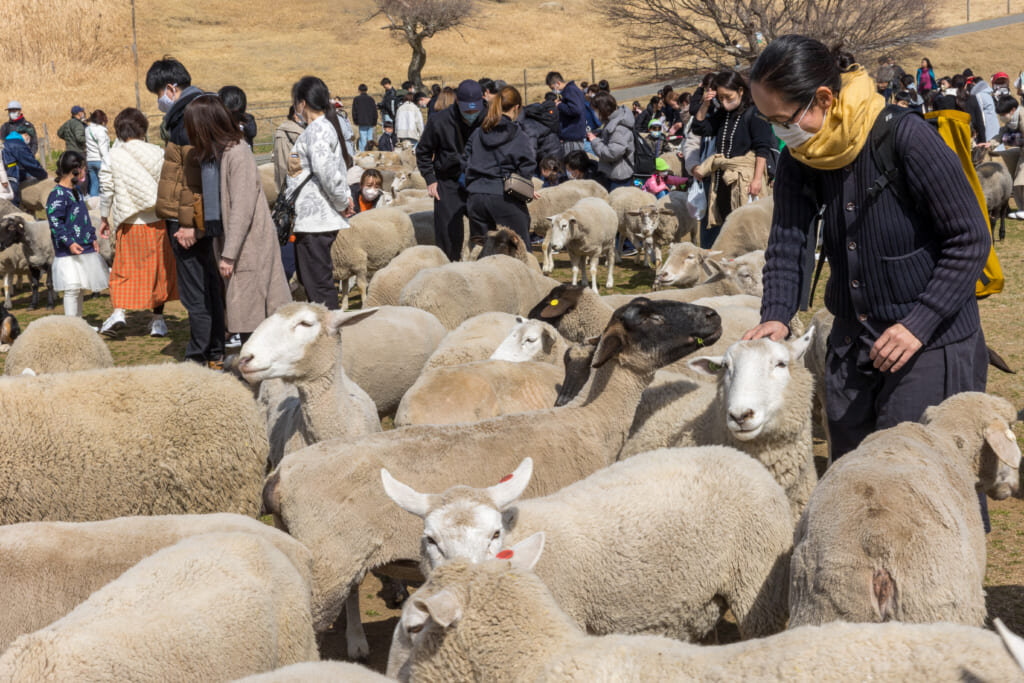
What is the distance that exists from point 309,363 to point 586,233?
22.1ft

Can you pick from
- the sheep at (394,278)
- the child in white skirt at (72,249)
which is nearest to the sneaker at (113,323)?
the child in white skirt at (72,249)

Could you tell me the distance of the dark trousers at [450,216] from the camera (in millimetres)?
9391

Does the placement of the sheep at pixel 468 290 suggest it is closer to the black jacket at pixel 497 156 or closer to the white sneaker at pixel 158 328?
the black jacket at pixel 497 156

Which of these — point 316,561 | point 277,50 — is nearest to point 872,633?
point 316,561

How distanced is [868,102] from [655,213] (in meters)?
8.71

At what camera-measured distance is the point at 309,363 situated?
15.3 ft

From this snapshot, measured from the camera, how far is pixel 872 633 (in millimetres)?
2170

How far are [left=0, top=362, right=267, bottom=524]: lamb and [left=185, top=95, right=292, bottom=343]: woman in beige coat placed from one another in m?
1.79

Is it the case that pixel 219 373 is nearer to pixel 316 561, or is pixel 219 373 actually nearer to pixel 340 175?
pixel 316 561

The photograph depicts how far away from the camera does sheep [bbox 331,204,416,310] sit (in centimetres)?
1021

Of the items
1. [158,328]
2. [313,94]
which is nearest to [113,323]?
[158,328]

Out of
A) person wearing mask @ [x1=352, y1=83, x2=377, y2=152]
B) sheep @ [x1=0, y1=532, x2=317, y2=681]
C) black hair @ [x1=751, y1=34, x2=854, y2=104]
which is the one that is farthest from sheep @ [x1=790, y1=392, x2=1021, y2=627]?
person wearing mask @ [x1=352, y1=83, x2=377, y2=152]

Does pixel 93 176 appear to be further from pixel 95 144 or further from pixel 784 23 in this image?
pixel 784 23

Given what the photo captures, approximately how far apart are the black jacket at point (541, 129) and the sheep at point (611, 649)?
12289 mm
